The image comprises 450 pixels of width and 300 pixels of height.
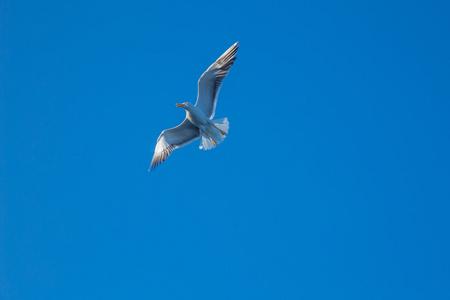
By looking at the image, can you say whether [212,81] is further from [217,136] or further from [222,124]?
[217,136]

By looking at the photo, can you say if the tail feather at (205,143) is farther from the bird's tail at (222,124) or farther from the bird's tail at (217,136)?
the bird's tail at (222,124)

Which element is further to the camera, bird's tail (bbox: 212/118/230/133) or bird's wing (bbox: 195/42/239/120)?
bird's tail (bbox: 212/118/230/133)

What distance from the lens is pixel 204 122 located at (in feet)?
46.1

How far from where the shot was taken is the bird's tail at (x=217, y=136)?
1402 cm

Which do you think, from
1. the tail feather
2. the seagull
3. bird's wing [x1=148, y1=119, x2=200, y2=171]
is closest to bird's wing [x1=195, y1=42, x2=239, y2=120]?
the seagull

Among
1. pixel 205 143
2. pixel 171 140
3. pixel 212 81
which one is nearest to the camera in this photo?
pixel 212 81

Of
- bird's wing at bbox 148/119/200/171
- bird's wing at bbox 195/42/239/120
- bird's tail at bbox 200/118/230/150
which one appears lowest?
bird's tail at bbox 200/118/230/150

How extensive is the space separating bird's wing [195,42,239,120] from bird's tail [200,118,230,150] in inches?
18.5

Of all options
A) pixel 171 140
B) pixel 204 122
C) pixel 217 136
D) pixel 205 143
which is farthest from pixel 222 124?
pixel 171 140

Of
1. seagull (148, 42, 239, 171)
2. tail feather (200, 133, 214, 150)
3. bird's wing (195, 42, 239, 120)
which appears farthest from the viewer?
tail feather (200, 133, 214, 150)

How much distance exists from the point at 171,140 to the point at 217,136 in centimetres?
157

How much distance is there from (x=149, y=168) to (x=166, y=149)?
715mm

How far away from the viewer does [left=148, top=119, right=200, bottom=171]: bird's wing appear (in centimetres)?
1494

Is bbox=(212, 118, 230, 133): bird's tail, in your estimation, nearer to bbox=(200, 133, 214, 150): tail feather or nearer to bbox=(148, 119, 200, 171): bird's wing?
bbox=(200, 133, 214, 150): tail feather
